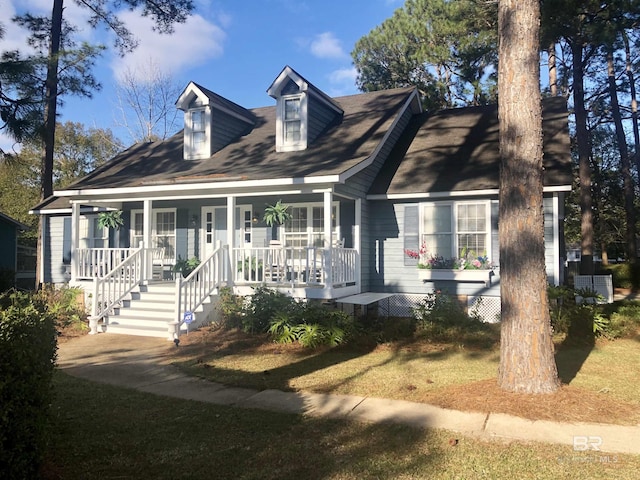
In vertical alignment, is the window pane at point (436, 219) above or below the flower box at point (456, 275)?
above

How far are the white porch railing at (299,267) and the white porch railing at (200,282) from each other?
28 cm

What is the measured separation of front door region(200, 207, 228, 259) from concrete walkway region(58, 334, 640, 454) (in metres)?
5.58

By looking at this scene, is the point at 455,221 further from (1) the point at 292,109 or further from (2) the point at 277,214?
(1) the point at 292,109

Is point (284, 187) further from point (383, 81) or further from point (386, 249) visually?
point (383, 81)

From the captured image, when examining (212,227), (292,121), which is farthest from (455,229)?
(212,227)

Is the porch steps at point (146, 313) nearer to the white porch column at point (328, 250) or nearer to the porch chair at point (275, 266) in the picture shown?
the porch chair at point (275, 266)

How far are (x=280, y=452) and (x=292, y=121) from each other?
1090 cm

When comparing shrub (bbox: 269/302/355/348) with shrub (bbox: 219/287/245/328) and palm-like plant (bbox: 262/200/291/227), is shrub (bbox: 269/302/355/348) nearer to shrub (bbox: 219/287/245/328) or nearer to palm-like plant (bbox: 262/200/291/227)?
shrub (bbox: 219/287/245/328)

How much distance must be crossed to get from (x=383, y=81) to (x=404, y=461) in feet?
84.6

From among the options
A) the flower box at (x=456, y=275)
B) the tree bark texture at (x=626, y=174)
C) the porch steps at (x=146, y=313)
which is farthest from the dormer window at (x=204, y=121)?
the tree bark texture at (x=626, y=174)

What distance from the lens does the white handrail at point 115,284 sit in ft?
35.3

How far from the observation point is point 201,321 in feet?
34.3

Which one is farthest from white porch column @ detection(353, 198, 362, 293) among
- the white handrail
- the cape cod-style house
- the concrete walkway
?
the white handrail

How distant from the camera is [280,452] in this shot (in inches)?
165
